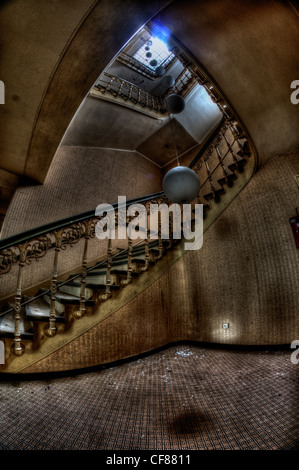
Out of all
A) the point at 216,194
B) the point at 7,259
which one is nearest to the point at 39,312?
the point at 7,259

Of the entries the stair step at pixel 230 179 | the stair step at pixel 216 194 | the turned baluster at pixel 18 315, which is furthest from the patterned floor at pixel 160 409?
the stair step at pixel 230 179

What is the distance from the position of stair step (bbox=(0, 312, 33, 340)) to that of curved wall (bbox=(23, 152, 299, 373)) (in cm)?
53

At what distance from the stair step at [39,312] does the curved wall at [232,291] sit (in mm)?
478

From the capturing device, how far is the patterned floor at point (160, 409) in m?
1.29

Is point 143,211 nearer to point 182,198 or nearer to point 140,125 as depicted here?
point 182,198

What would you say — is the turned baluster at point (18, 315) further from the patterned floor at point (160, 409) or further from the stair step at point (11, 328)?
the patterned floor at point (160, 409)

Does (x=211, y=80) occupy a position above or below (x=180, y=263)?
above

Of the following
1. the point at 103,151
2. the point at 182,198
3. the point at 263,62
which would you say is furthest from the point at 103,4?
the point at 103,151

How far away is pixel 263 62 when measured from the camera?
2.29 meters

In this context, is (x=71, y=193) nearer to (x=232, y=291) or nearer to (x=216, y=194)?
(x=216, y=194)

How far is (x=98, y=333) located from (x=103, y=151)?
3.98 m

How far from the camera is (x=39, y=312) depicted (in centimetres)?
223
